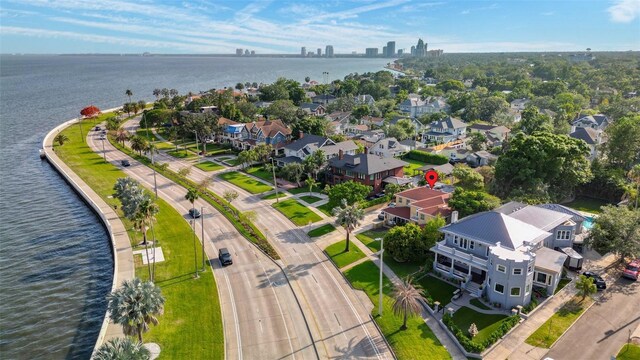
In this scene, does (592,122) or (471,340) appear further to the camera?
(592,122)

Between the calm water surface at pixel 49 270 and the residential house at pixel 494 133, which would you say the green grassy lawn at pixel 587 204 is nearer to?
the residential house at pixel 494 133

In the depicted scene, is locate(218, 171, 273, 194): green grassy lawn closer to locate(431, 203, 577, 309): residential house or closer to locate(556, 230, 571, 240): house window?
locate(431, 203, 577, 309): residential house

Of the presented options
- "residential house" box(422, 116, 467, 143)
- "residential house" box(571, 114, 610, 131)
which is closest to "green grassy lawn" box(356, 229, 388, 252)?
"residential house" box(422, 116, 467, 143)

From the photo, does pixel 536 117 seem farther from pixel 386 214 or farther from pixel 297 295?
pixel 297 295

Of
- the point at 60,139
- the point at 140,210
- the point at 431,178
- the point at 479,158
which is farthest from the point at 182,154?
the point at 479,158

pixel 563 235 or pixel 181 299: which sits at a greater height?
pixel 563 235

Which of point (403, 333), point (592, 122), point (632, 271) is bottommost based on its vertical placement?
point (403, 333)

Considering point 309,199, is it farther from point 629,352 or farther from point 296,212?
point 629,352

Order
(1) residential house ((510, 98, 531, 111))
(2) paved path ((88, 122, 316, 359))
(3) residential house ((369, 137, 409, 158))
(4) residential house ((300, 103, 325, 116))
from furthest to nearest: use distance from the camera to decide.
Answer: (1) residential house ((510, 98, 531, 111))
(4) residential house ((300, 103, 325, 116))
(3) residential house ((369, 137, 409, 158))
(2) paved path ((88, 122, 316, 359))
